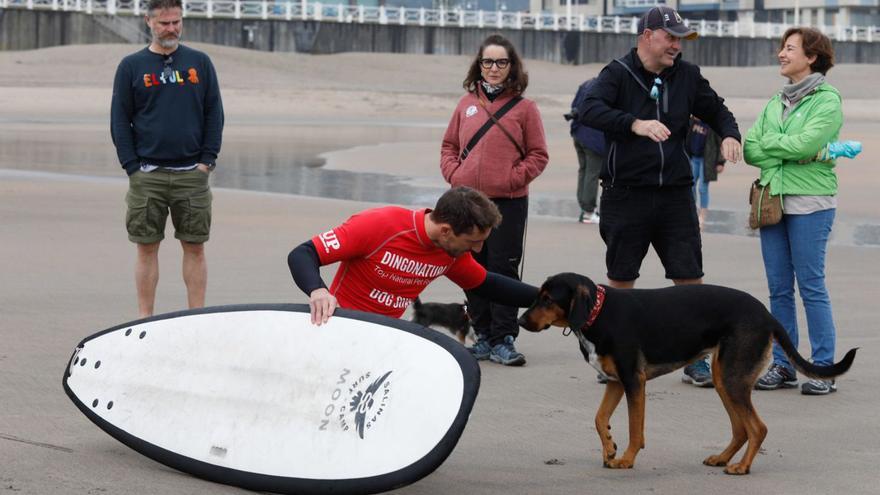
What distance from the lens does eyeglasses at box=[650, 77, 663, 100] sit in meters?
7.19

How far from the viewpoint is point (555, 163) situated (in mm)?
24703

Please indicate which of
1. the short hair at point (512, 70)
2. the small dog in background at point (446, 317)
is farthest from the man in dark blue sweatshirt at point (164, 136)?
the short hair at point (512, 70)

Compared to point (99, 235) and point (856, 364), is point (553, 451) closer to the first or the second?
point (856, 364)

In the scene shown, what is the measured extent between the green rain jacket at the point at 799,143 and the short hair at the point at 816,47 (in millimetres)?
116

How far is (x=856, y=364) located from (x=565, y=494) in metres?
3.37

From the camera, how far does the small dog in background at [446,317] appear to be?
8.38m

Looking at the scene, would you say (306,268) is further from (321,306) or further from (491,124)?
(491,124)

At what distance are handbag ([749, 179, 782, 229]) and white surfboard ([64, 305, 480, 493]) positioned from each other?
2.67 metres

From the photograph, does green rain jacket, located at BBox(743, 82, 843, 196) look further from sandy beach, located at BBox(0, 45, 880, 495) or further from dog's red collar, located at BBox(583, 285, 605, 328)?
dog's red collar, located at BBox(583, 285, 605, 328)

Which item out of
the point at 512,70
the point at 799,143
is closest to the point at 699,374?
the point at 799,143

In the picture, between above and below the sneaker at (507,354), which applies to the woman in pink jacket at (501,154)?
above

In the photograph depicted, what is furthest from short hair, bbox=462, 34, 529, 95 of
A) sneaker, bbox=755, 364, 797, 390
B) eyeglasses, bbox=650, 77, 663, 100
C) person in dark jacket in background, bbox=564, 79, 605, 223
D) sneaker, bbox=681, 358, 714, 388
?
person in dark jacket in background, bbox=564, 79, 605, 223

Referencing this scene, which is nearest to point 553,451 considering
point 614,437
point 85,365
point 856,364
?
point 614,437

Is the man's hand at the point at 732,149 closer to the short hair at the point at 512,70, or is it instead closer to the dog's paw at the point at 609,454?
the short hair at the point at 512,70
